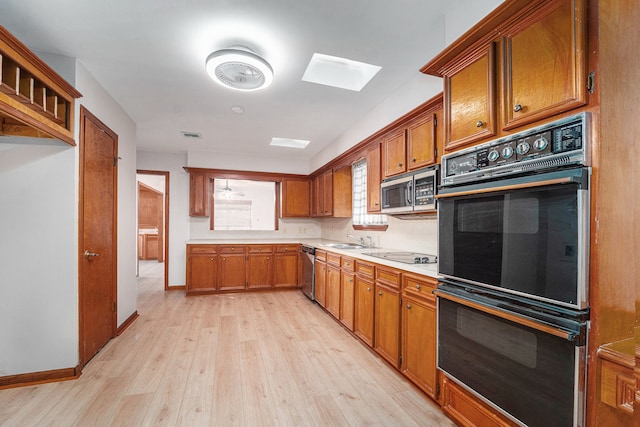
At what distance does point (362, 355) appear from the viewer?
8.88ft

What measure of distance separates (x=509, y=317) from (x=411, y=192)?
1378mm

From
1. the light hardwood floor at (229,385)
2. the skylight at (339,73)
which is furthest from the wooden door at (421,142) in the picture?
the light hardwood floor at (229,385)

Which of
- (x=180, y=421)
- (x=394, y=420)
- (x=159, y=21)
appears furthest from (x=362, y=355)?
(x=159, y=21)

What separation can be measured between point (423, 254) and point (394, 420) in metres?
1.48

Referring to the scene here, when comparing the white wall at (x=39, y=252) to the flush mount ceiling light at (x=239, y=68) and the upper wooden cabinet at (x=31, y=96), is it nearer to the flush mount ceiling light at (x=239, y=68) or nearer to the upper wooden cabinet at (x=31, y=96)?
the upper wooden cabinet at (x=31, y=96)

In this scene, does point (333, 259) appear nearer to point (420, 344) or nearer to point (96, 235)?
point (420, 344)

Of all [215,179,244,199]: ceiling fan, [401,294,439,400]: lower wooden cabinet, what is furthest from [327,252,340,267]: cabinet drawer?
[215,179,244,199]: ceiling fan

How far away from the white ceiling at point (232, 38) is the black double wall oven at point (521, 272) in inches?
36.9

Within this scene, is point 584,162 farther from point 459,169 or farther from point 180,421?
point 180,421

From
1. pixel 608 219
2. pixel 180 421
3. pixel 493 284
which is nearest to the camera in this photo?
pixel 608 219

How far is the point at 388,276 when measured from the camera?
2447mm

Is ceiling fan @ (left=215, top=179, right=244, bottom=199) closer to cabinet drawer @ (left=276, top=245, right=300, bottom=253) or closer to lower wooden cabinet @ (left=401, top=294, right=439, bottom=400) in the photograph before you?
cabinet drawer @ (left=276, top=245, right=300, bottom=253)

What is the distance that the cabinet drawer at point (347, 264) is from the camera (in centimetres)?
316

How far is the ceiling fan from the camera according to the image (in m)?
8.35
